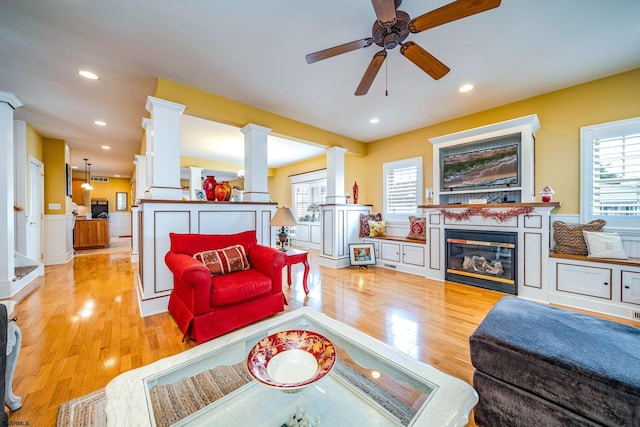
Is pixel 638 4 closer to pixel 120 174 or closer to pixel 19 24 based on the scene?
pixel 19 24

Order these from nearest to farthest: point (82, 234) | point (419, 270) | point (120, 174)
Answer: point (419, 270)
point (82, 234)
point (120, 174)

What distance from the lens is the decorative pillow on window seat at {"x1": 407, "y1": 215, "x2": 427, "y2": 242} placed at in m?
4.25

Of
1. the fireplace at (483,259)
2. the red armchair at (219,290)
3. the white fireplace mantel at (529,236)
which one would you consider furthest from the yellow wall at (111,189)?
the white fireplace mantel at (529,236)

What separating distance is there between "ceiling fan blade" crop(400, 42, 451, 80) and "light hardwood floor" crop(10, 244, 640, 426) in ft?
7.70

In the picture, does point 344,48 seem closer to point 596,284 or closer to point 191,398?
point 191,398

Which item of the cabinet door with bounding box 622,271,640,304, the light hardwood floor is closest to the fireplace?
the light hardwood floor

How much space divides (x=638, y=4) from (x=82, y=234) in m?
10.6

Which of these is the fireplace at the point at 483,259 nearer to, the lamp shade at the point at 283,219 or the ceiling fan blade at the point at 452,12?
the lamp shade at the point at 283,219

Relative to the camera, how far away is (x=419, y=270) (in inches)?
160

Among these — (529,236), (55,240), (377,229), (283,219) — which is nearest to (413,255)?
(377,229)

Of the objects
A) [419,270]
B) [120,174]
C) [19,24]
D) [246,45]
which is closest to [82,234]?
[120,174]

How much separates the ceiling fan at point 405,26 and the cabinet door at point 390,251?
301cm

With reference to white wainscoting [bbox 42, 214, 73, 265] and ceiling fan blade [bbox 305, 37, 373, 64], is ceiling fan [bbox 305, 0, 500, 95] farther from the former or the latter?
white wainscoting [bbox 42, 214, 73, 265]

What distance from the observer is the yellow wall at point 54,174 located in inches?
191
